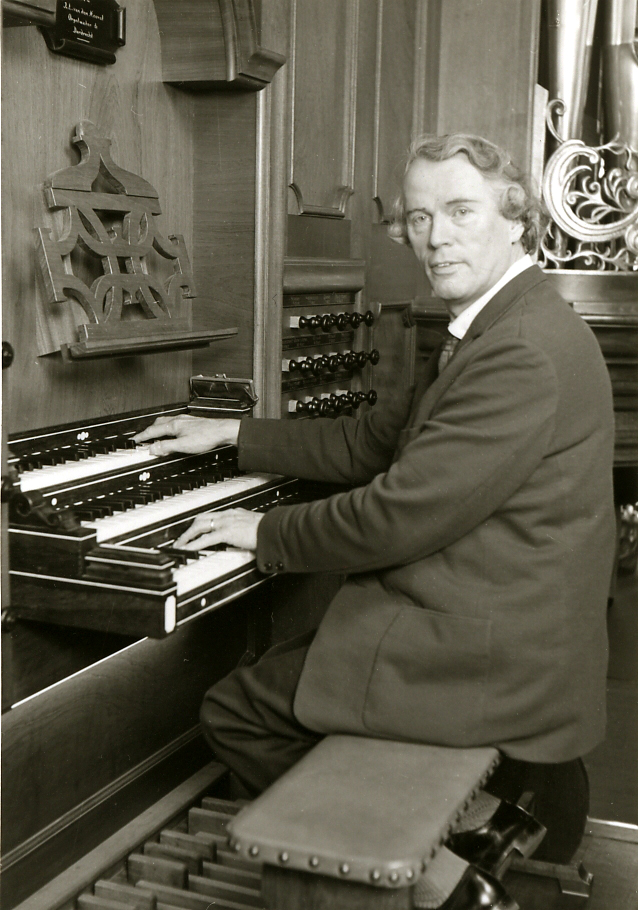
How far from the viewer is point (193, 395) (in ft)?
10.6

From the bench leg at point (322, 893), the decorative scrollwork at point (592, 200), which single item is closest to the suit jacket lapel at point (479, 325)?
the bench leg at point (322, 893)

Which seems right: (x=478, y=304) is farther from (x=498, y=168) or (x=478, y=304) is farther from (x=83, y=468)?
(x=83, y=468)

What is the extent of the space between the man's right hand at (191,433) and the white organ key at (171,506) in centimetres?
11

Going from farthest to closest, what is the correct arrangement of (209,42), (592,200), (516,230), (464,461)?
(592,200), (209,42), (516,230), (464,461)

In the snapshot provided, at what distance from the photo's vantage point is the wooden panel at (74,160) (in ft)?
7.86

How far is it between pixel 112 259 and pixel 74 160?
27 cm

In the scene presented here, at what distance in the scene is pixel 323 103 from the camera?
Result: 356 cm

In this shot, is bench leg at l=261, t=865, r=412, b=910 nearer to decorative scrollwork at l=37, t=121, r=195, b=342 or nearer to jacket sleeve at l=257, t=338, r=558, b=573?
jacket sleeve at l=257, t=338, r=558, b=573

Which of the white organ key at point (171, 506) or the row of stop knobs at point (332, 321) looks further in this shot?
the row of stop knobs at point (332, 321)

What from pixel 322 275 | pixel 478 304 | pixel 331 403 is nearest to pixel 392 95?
pixel 322 275

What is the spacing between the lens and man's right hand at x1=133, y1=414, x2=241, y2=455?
273 cm

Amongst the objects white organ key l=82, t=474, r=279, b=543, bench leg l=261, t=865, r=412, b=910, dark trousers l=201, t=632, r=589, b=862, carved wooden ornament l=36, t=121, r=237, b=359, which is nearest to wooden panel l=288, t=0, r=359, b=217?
carved wooden ornament l=36, t=121, r=237, b=359

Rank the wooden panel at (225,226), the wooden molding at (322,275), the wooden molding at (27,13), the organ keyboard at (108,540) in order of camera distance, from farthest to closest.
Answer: the wooden molding at (322,275)
the wooden panel at (225,226)
the wooden molding at (27,13)
the organ keyboard at (108,540)

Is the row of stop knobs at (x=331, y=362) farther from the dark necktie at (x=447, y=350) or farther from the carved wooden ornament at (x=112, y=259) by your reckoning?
the dark necktie at (x=447, y=350)
